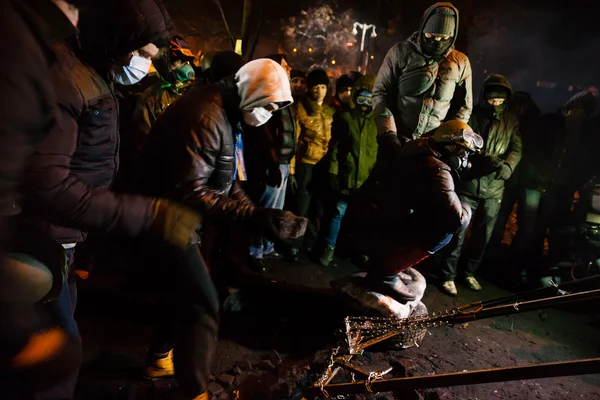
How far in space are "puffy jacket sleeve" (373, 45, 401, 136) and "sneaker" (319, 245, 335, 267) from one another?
203 cm

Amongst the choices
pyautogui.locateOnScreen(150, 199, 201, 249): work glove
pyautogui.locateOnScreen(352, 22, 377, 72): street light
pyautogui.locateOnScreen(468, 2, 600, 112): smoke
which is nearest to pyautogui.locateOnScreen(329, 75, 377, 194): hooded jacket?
pyautogui.locateOnScreen(150, 199, 201, 249): work glove

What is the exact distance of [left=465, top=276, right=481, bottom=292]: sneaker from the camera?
548 cm

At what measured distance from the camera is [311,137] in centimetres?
593

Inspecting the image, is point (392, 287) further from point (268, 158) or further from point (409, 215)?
point (268, 158)

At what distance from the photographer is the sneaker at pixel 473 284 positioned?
18.0 feet

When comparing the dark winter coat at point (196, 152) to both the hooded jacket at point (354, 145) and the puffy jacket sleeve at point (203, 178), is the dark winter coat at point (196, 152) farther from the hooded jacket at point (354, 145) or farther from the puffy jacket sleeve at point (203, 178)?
the hooded jacket at point (354, 145)

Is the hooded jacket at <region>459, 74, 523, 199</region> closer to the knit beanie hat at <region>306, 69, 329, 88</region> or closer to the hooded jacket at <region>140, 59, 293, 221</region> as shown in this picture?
the knit beanie hat at <region>306, 69, 329, 88</region>

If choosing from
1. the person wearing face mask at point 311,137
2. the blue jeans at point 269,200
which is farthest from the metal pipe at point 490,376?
the person wearing face mask at point 311,137

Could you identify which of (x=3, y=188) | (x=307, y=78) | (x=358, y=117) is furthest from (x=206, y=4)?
(x=3, y=188)

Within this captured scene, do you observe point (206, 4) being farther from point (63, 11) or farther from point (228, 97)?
point (63, 11)

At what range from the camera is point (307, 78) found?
6035mm

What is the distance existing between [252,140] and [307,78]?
1.73m

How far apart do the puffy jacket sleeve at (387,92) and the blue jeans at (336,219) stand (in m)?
1.45

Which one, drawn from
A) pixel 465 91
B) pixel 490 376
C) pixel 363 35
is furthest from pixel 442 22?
A: pixel 363 35
